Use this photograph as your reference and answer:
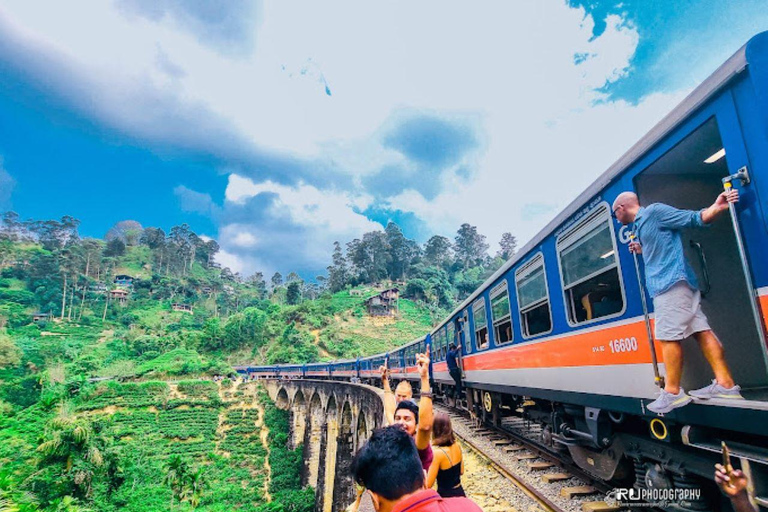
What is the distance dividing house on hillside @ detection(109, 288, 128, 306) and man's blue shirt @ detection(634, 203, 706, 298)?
260 feet

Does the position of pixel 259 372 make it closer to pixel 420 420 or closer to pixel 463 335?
pixel 463 335

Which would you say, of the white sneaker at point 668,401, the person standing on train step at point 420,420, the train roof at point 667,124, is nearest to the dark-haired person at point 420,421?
the person standing on train step at point 420,420

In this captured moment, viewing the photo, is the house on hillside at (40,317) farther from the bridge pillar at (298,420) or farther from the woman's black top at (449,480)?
the woman's black top at (449,480)

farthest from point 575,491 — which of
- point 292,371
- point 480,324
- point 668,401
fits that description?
point 292,371

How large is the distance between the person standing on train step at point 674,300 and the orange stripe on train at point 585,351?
28 centimetres

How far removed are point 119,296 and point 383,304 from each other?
155 ft

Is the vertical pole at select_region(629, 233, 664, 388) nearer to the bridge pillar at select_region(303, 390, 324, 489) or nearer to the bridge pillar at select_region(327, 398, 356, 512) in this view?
the bridge pillar at select_region(327, 398, 356, 512)

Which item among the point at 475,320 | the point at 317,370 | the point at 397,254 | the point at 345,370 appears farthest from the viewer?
the point at 397,254

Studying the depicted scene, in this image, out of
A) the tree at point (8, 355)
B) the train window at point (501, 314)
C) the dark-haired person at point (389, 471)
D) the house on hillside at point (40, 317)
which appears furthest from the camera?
the house on hillside at point (40, 317)

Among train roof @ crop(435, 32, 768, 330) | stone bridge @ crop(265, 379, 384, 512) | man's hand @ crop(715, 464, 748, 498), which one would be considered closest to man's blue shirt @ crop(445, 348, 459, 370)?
train roof @ crop(435, 32, 768, 330)

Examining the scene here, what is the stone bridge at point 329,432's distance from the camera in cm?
1739

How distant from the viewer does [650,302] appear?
291 centimetres

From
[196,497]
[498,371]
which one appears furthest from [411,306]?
[498,371]

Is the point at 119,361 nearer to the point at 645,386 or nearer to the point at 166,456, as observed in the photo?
the point at 166,456
